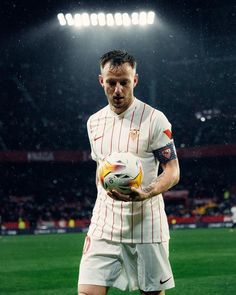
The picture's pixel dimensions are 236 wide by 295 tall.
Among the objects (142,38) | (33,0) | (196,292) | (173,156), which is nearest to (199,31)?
(142,38)

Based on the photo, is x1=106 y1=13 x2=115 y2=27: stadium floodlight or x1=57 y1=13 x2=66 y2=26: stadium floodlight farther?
x1=57 y1=13 x2=66 y2=26: stadium floodlight

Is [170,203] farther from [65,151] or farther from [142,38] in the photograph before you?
[142,38]

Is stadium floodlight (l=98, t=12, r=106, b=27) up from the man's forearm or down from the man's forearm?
up

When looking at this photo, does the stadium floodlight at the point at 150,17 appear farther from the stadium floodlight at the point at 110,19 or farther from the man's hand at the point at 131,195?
the man's hand at the point at 131,195

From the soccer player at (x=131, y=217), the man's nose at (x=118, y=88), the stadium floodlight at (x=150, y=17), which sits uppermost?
the stadium floodlight at (x=150, y=17)

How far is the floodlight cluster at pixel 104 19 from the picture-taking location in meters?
25.6

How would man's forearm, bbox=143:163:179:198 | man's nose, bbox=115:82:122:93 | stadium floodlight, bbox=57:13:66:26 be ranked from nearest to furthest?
man's forearm, bbox=143:163:179:198 → man's nose, bbox=115:82:122:93 → stadium floodlight, bbox=57:13:66:26

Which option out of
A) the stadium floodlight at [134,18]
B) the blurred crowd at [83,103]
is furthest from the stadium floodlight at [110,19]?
the blurred crowd at [83,103]

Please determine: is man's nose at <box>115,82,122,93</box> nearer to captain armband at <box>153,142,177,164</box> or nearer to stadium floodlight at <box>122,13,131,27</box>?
captain armband at <box>153,142,177,164</box>

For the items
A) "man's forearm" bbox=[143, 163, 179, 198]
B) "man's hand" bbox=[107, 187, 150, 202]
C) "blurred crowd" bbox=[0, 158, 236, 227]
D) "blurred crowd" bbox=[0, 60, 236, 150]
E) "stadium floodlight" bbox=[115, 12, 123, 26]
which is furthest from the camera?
"blurred crowd" bbox=[0, 60, 236, 150]

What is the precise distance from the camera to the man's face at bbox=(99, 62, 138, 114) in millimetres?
3594

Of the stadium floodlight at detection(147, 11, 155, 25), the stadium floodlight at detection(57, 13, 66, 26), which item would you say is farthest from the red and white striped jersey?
the stadium floodlight at detection(57, 13, 66, 26)

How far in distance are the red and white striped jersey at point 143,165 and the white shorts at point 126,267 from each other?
6cm

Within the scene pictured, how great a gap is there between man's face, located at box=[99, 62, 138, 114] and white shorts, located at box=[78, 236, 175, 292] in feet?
2.93
